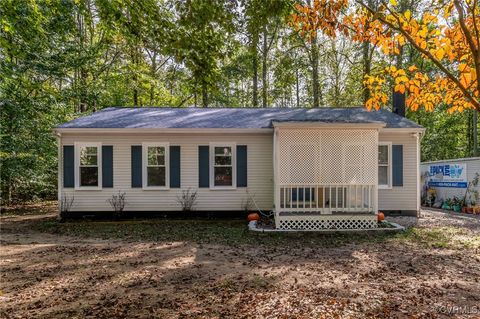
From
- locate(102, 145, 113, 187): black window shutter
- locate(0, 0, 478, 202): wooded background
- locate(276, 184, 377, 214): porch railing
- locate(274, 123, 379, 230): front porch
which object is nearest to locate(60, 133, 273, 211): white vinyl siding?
locate(102, 145, 113, 187): black window shutter

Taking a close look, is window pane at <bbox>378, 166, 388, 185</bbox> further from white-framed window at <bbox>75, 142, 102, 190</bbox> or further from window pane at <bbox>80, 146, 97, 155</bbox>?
window pane at <bbox>80, 146, 97, 155</bbox>

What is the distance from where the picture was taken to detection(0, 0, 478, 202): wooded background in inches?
156

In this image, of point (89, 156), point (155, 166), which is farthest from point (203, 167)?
point (89, 156)

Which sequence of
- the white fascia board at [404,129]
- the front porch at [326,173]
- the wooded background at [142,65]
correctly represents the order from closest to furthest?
the wooded background at [142,65], the front porch at [326,173], the white fascia board at [404,129]

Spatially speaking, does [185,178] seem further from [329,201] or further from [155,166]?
[329,201]

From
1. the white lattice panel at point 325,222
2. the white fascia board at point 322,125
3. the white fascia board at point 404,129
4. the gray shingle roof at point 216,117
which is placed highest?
the gray shingle roof at point 216,117

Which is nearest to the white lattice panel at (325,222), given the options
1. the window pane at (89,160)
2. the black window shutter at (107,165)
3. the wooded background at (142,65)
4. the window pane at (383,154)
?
the window pane at (383,154)

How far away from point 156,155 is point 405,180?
898 cm

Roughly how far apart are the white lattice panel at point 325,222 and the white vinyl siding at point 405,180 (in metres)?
2.59

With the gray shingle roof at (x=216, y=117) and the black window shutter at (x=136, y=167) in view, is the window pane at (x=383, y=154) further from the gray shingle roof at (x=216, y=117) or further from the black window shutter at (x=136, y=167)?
the black window shutter at (x=136, y=167)

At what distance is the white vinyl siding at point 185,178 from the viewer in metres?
11.0

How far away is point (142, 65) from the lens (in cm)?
2072

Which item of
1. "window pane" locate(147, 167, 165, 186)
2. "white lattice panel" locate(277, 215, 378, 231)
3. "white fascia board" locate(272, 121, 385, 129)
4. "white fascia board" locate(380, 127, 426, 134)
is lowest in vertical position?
"white lattice panel" locate(277, 215, 378, 231)

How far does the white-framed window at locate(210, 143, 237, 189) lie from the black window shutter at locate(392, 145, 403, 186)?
571 centimetres
